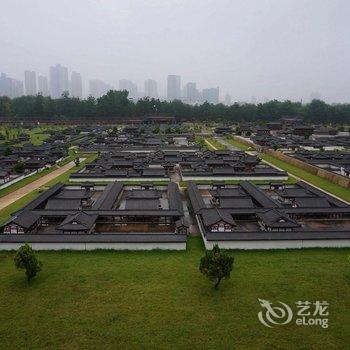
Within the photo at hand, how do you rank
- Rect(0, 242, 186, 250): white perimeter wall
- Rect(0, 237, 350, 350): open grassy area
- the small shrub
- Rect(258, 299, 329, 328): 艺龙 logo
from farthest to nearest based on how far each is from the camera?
Rect(0, 242, 186, 250): white perimeter wall < the small shrub < Rect(258, 299, 329, 328): 艺龙 logo < Rect(0, 237, 350, 350): open grassy area

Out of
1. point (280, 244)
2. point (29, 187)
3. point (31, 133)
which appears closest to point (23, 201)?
point (29, 187)

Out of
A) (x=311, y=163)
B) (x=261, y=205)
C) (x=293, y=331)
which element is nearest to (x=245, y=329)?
(x=293, y=331)

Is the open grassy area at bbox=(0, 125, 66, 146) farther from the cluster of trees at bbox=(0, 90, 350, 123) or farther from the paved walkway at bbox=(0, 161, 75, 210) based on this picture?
the paved walkway at bbox=(0, 161, 75, 210)

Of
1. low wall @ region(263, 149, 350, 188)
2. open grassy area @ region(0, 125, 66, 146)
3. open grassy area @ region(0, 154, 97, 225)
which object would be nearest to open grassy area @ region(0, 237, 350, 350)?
open grassy area @ region(0, 154, 97, 225)

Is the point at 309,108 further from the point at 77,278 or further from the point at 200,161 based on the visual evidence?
the point at 77,278

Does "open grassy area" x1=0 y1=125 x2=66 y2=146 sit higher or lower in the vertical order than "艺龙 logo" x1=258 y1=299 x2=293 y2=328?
higher

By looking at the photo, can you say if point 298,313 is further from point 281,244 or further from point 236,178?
point 236,178
